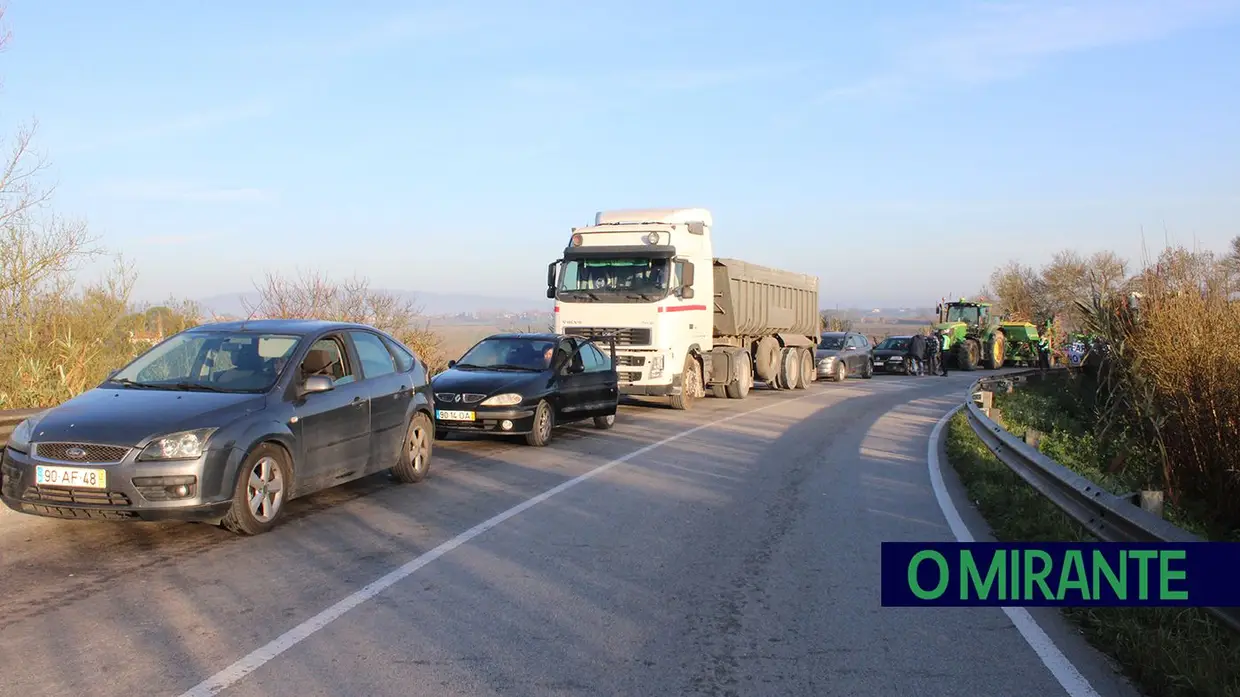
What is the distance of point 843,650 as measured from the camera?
5.04m

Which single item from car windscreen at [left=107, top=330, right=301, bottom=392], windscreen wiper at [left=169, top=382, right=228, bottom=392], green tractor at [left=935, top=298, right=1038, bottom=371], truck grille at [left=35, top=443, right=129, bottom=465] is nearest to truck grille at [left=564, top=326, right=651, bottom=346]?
car windscreen at [left=107, top=330, right=301, bottom=392]

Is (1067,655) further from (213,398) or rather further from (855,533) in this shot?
(213,398)

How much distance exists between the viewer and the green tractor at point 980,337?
40875mm

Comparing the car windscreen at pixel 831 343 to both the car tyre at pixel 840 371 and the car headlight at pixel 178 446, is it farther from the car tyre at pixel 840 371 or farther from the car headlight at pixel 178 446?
the car headlight at pixel 178 446

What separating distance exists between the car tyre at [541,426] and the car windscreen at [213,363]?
16.1ft

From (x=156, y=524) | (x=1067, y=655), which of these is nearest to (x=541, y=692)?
(x=1067, y=655)

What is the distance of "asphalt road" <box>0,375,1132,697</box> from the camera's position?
15.0 feet

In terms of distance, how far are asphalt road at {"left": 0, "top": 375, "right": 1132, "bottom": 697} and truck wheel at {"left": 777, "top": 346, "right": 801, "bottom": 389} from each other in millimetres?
16517

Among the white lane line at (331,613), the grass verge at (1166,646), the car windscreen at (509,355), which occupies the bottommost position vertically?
the grass verge at (1166,646)

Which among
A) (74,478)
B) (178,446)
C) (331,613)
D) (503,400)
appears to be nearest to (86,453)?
(74,478)

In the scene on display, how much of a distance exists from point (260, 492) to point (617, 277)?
1187 centimetres

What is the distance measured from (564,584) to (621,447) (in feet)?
23.1

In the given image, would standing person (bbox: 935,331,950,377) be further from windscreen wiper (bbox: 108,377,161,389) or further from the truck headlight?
windscreen wiper (bbox: 108,377,161,389)

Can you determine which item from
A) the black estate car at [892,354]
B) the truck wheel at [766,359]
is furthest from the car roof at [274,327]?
the black estate car at [892,354]
